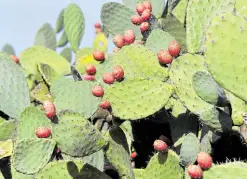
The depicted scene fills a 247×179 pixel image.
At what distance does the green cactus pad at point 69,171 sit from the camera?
86.1 inches

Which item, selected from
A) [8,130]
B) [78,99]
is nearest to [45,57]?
[8,130]

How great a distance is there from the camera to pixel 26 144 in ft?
7.01

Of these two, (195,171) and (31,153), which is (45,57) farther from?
(195,171)

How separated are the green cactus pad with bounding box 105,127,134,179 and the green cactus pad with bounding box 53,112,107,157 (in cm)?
15

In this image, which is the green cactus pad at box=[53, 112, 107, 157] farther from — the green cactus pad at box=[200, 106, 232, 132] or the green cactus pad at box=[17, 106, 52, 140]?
the green cactus pad at box=[200, 106, 232, 132]

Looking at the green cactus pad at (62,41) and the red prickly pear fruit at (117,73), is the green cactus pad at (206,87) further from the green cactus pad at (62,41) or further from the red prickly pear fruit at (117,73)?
the green cactus pad at (62,41)

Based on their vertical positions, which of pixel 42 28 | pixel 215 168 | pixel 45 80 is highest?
pixel 215 168

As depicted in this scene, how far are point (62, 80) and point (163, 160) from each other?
0.61 meters

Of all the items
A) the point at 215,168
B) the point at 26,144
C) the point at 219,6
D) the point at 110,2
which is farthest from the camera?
the point at 110,2

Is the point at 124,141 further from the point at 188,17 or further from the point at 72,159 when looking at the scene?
the point at 188,17

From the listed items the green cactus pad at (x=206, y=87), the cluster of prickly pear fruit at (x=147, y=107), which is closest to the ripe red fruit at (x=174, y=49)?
the cluster of prickly pear fruit at (x=147, y=107)

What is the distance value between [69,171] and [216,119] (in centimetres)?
51

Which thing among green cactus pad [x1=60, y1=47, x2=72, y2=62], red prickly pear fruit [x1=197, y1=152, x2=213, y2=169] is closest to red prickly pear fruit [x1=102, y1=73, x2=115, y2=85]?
red prickly pear fruit [x1=197, y1=152, x2=213, y2=169]

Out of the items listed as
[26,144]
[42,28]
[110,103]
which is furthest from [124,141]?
[42,28]
